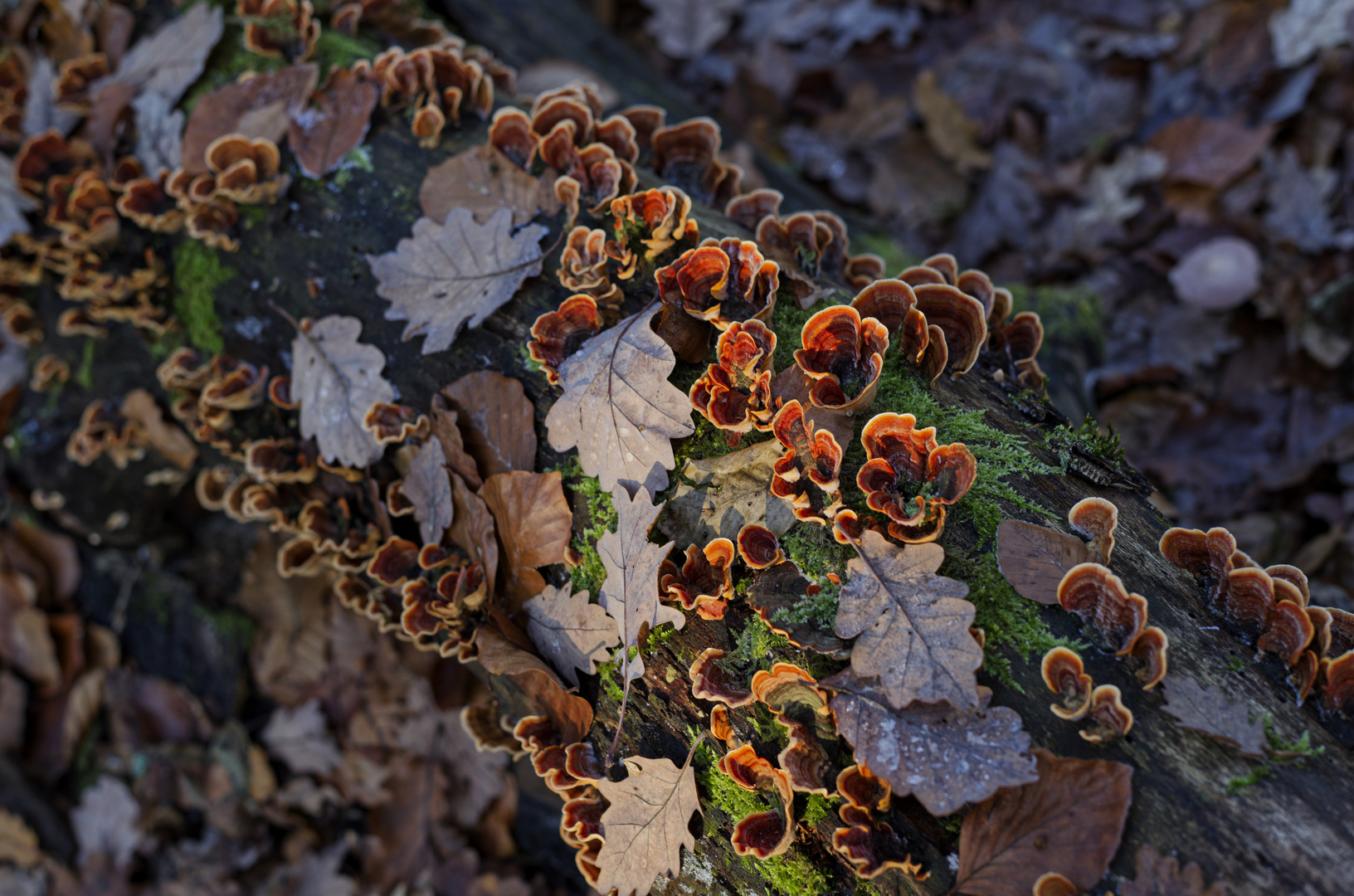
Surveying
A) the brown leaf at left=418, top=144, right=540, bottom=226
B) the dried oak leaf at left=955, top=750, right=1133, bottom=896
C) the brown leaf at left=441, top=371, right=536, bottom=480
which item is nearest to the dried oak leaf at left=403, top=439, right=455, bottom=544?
the brown leaf at left=441, top=371, right=536, bottom=480

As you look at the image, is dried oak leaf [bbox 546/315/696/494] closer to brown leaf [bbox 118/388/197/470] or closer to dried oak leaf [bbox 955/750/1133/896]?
dried oak leaf [bbox 955/750/1133/896]

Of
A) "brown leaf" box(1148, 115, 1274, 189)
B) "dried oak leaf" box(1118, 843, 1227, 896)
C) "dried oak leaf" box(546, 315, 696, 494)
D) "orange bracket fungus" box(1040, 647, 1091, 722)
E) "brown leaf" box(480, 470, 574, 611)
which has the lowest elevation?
"brown leaf" box(480, 470, 574, 611)

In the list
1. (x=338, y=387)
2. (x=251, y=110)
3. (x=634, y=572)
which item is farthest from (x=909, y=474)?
(x=251, y=110)

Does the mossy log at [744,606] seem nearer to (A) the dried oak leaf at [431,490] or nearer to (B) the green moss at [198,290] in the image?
(B) the green moss at [198,290]

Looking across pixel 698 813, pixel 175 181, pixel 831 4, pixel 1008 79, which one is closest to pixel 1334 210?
pixel 1008 79

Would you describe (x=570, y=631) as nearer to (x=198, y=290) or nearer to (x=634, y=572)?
(x=634, y=572)

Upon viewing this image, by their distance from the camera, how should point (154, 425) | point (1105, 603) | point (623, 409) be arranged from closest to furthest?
point (1105, 603), point (623, 409), point (154, 425)
